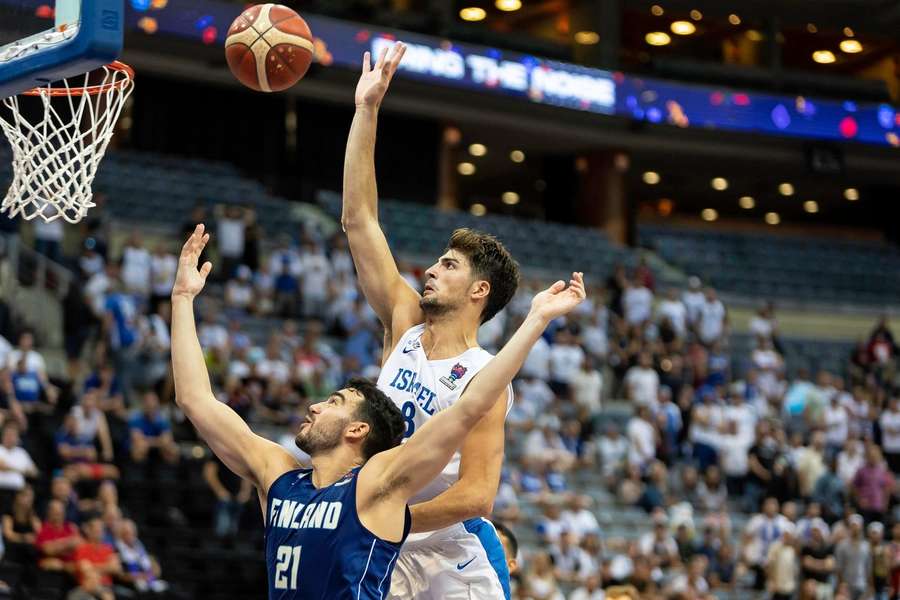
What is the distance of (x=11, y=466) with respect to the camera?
12703mm

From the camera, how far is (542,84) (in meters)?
26.7

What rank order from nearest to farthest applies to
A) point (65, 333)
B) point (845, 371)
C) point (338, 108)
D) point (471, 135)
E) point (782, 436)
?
point (65, 333) → point (782, 436) → point (845, 371) → point (338, 108) → point (471, 135)

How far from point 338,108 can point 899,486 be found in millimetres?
12069

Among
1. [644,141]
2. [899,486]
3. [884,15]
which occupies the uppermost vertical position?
[884,15]

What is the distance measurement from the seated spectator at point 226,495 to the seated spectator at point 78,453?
1048 millimetres

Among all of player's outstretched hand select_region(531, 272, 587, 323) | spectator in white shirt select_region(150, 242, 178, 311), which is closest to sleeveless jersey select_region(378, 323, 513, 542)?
player's outstretched hand select_region(531, 272, 587, 323)

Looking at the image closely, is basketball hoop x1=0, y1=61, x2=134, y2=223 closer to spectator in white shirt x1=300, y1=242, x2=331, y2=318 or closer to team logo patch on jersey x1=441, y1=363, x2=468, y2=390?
team logo patch on jersey x1=441, y1=363, x2=468, y2=390

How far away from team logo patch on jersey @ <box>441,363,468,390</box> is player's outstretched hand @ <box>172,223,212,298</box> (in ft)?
3.35

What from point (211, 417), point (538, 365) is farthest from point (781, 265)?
point (211, 417)

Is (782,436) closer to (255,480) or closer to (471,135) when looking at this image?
(471,135)

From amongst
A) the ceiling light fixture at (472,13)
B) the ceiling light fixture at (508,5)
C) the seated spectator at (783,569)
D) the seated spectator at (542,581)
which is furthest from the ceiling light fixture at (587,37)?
the seated spectator at (542,581)

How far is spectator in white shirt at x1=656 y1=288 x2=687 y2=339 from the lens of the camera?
72.7ft

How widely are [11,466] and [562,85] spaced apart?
1624 cm

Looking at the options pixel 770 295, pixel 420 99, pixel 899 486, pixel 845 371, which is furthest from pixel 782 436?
pixel 420 99
